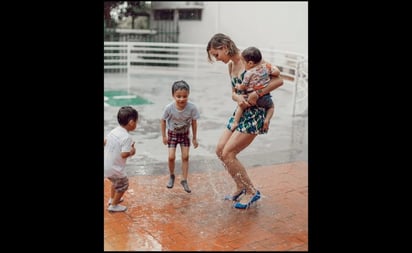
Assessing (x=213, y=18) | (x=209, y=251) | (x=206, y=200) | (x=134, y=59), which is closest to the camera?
(x=209, y=251)

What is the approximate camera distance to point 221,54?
13.1ft

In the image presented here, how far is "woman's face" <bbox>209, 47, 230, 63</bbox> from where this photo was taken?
3.97 meters

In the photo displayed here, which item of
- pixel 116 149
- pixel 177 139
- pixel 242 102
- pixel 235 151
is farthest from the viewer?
pixel 177 139

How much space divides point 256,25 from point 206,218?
36.7 ft

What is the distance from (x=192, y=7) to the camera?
640 inches

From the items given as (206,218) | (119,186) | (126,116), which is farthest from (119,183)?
(206,218)

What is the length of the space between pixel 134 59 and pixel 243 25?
→ 3.52 m

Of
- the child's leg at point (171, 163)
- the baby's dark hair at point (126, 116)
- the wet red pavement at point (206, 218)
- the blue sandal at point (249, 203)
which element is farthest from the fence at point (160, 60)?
the baby's dark hair at point (126, 116)

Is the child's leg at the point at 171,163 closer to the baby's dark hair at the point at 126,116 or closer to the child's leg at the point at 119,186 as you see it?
the child's leg at the point at 119,186

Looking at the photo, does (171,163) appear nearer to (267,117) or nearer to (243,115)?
(243,115)

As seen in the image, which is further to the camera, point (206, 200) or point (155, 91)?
point (155, 91)

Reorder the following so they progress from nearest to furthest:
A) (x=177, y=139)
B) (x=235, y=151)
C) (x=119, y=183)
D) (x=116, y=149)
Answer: (x=116, y=149)
(x=119, y=183)
(x=235, y=151)
(x=177, y=139)
